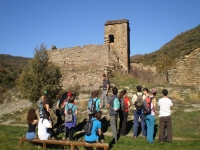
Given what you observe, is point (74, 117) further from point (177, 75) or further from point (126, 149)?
point (177, 75)

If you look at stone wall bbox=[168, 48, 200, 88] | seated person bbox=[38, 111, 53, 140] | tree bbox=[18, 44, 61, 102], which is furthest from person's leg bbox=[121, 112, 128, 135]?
stone wall bbox=[168, 48, 200, 88]

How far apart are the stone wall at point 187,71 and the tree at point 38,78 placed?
1139 centimetres

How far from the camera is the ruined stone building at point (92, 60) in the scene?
1953 centimetres

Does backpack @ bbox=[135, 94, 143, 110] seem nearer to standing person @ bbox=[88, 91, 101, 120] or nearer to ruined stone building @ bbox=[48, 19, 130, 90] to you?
standing person @ bbox=[88, 91, 101, 120]

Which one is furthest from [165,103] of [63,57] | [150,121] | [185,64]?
[63,57]

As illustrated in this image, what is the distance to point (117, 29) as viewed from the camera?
23.4 metres

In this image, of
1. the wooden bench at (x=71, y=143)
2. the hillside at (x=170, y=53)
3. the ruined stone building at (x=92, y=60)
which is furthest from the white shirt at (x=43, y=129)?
the hillside at (x=170, y=53)

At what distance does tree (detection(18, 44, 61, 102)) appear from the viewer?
13531 mm

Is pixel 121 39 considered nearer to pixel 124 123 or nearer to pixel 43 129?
pixel 124 123

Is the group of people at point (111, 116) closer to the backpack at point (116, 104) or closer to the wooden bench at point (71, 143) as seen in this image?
the backpack at point (116, 104)

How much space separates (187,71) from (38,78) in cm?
1327

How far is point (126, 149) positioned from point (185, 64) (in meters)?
15.1

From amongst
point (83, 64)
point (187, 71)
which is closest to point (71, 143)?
point (83, 64)

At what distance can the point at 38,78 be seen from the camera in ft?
44.9
